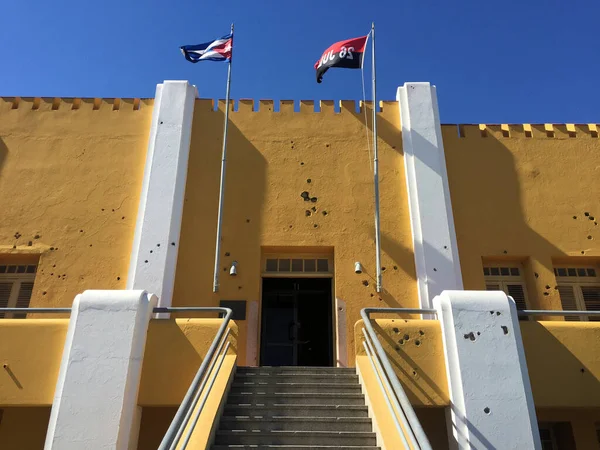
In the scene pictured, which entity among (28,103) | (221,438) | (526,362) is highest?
(28,103)

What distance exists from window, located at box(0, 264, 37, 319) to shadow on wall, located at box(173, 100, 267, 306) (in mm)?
2835

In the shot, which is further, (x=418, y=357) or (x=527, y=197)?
(x=527, y=197)

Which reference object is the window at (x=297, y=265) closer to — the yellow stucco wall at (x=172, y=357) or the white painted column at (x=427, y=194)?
the white painted column at (x=427, y=194)

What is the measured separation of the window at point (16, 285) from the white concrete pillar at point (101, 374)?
3584 mm

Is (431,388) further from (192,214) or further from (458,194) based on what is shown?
(192,214)

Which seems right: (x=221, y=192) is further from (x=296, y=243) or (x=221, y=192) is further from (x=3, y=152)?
(x=3, y=152)

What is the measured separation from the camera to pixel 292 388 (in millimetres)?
7539

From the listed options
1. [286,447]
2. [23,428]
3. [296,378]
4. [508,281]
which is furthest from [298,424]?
[508,281]

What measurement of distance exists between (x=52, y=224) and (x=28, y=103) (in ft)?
10.1

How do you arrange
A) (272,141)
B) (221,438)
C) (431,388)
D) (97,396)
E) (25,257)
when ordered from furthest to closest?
1. (272,141)
2. (25,257)
3. (431,388)
4. (97,396)
5. (221,438)

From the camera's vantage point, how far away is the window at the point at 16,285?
10.2 m

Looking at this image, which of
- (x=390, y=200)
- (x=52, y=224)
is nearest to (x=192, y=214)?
(x=52, y=224)

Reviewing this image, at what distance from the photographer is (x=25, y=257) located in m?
10.5

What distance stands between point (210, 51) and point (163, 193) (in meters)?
3.43
